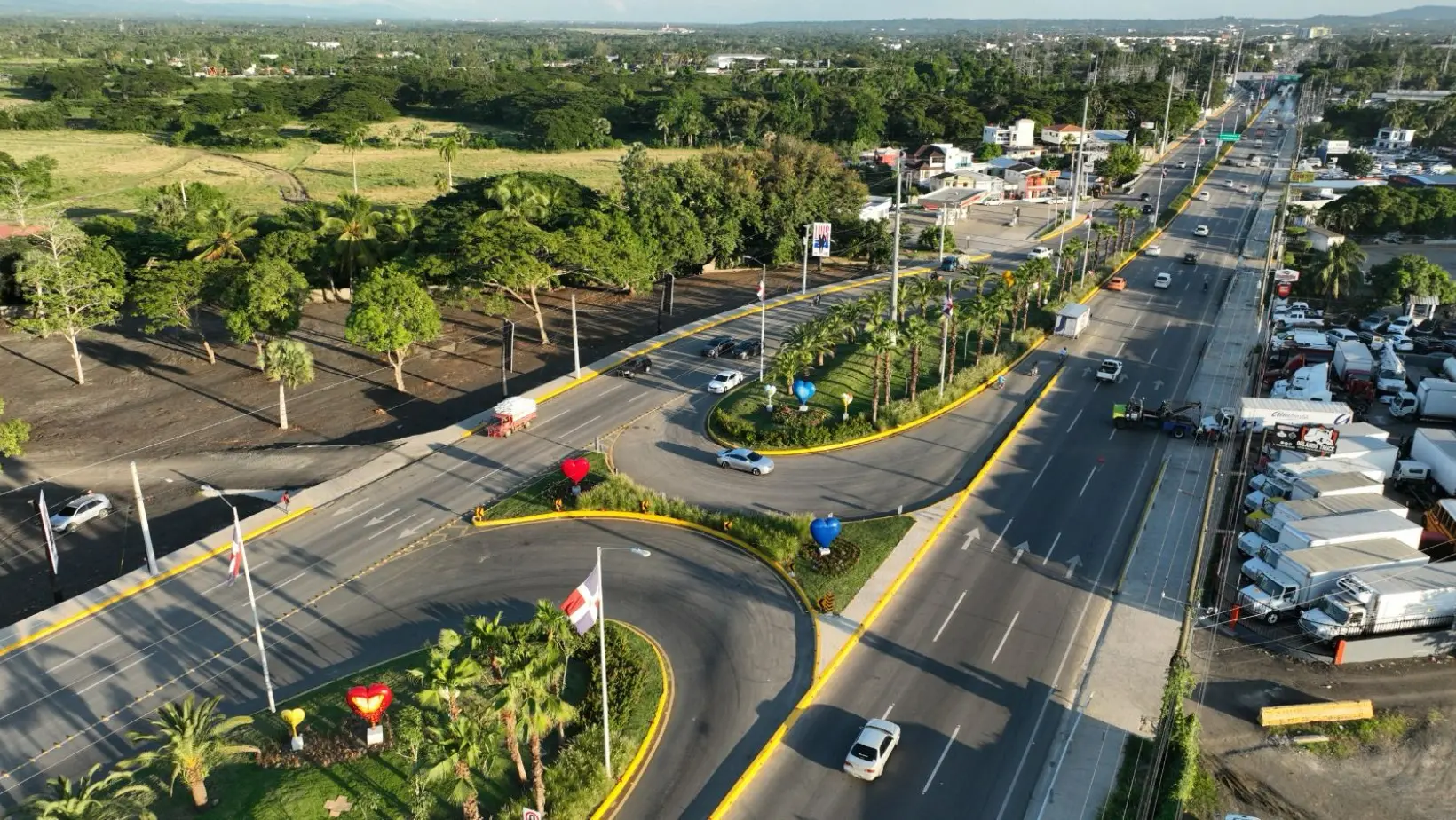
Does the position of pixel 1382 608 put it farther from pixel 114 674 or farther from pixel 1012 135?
pixel 1012 135

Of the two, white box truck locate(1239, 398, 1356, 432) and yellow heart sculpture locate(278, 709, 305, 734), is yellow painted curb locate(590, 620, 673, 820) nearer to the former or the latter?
yellow heart sculpture locate(278, 709, 305, 734)

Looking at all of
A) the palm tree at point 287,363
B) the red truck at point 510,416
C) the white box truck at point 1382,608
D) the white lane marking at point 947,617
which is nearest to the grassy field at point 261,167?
the red truck at point 510,416

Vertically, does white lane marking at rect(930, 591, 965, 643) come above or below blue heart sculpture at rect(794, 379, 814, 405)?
below

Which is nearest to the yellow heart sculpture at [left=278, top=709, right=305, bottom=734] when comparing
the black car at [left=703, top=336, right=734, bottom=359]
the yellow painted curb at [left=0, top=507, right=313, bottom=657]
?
the yellow painted curb at [left=0, top=507, right=313, bottom=657]

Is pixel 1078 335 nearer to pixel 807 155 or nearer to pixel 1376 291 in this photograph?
pixel 1376 291

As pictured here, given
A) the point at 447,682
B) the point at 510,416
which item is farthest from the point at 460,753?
the point at 510,416

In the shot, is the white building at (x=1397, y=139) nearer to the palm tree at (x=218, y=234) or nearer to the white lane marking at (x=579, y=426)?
the white lane marking at (x=579, y=426)
